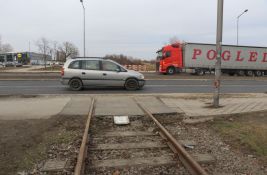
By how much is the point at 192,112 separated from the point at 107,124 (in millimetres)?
2984

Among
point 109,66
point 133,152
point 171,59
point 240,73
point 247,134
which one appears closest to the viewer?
point 133,152

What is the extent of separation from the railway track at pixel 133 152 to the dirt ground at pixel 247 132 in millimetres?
1095

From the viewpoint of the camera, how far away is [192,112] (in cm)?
966

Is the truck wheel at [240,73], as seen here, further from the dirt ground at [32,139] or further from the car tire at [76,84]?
the dirt ground at [32,139]

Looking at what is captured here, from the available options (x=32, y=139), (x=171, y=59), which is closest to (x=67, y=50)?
(x=171, y=59)

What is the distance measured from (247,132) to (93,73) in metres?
10.2

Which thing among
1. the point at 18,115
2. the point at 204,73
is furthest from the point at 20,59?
the point at 18,115

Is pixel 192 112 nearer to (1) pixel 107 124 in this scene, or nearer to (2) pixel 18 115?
(1) pixel 107 124

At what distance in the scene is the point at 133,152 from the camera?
223 inches

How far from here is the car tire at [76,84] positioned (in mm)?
15966

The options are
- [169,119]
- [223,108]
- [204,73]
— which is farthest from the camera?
[204,73]

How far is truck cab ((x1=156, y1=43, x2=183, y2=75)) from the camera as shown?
35.3m

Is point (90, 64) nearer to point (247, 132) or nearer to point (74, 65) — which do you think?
point (74, 65)

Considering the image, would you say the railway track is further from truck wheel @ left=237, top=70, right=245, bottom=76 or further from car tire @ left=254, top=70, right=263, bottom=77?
car tire @ left=254, top=70, right=263, bottom=77
